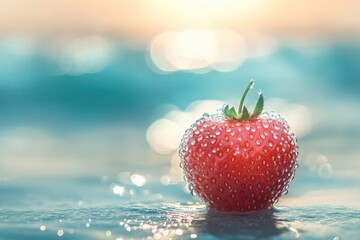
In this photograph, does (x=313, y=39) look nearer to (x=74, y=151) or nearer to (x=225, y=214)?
(x=74, y=151)

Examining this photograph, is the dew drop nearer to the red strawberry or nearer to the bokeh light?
the red strawberry

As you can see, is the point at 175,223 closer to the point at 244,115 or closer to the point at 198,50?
the point at 244,115

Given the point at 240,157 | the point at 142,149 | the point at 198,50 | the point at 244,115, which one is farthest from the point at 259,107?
the point at 198,50

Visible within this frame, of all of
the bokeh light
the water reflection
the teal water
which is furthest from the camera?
the bokeh light

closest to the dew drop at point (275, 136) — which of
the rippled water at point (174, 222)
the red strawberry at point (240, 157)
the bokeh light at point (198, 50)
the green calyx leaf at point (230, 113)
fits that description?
the red strawberry at point (240, 157)

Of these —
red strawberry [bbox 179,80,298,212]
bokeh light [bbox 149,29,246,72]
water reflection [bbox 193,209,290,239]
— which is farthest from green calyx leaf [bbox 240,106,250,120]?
bokeh light [bbox 149,29,246,72]

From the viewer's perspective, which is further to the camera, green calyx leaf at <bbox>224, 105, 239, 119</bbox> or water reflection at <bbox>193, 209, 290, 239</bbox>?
green calyx leaf at <bbox>224, 105, 239, 119</bbox>

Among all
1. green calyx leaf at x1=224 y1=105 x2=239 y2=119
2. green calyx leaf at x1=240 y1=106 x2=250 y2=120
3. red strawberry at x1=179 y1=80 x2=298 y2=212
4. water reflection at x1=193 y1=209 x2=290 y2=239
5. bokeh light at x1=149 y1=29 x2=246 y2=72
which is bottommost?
water reflection at x1=193 y1=209 x2=290 y2=239

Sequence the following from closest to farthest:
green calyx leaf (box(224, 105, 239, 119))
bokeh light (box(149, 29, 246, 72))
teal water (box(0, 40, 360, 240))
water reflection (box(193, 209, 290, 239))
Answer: water reflection (box(193, 209, 290, 239)) → teal water (box(0, 40, 360, 240)) → green calyx leaf (box(224, 105, 239, 119)) → bokeh light (box(149, 29, 246, 72))

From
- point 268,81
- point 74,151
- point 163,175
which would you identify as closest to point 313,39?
point 268,81
